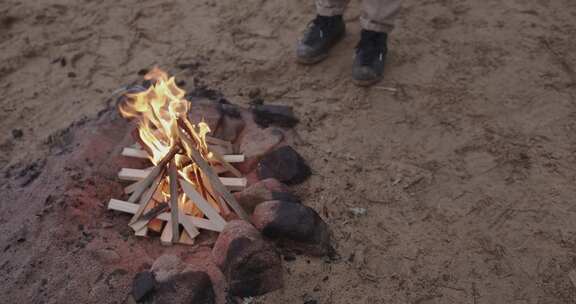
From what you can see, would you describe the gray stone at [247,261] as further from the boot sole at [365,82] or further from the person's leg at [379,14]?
the person's leg at [379,14]

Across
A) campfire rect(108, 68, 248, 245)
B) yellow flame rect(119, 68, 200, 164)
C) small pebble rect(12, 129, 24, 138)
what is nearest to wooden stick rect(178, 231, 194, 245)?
campfire rect(108, 68, 248, 245)

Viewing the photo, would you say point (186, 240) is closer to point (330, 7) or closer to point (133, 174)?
point (133, 174)

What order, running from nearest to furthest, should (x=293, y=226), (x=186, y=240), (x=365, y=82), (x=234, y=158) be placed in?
(x=293, y=226), (x=186, y=240), (x=234, y=158), (x=365, y=82)

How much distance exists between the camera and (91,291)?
232cm

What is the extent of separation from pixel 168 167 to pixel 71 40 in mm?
2591

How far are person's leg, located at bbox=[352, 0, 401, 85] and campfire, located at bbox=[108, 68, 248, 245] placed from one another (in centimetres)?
128

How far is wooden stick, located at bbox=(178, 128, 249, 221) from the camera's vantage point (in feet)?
8.58

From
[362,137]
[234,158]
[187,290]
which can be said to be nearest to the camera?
[187,290]

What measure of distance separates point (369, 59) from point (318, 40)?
51 centimetres

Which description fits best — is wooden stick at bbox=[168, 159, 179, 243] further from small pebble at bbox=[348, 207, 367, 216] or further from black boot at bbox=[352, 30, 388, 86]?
black boot at bbox=[352, 30, 388, 86]

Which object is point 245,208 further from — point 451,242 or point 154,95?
point 451,242

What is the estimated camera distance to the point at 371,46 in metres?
3.75

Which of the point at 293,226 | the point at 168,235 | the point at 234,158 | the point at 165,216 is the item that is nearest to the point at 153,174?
the point at 165,216

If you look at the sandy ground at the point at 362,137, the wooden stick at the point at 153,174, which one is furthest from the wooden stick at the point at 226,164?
the sandy ground at the point at 362,137
